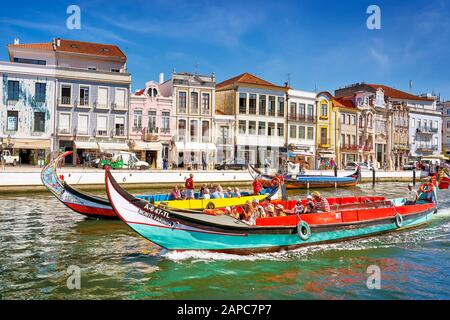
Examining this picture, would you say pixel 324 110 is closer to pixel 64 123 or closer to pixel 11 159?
pixel 64 123

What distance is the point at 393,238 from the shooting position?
47.0 feet

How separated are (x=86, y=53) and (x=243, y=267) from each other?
34151mm

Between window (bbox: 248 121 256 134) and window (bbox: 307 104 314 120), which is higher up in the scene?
window (bbox: 307 104 314 120)

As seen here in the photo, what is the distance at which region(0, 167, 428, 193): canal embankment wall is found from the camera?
86.4ft

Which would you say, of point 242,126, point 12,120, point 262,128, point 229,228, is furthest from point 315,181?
point 12,120

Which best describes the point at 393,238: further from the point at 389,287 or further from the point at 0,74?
the point at 0,74

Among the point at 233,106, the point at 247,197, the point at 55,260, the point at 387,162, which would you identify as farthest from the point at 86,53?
→ the point at 387,162

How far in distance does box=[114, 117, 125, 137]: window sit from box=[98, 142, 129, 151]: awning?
1.62 m

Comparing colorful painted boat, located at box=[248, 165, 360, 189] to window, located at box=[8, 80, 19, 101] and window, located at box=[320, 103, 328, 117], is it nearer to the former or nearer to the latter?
window, located at box=[320, 103, 328, 117]

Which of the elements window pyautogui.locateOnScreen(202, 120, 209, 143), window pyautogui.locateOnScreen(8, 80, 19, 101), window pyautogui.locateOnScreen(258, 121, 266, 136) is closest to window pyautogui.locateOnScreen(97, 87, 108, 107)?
window pyautogui.locateOnScreen(8, 80, 19, 101)

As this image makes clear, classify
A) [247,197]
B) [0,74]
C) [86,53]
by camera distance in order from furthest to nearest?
[86,53]
[0,74]
[247,197]

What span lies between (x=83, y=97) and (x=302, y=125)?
2419 centimetres

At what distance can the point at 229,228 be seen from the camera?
10.6m

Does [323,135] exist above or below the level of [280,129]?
below
